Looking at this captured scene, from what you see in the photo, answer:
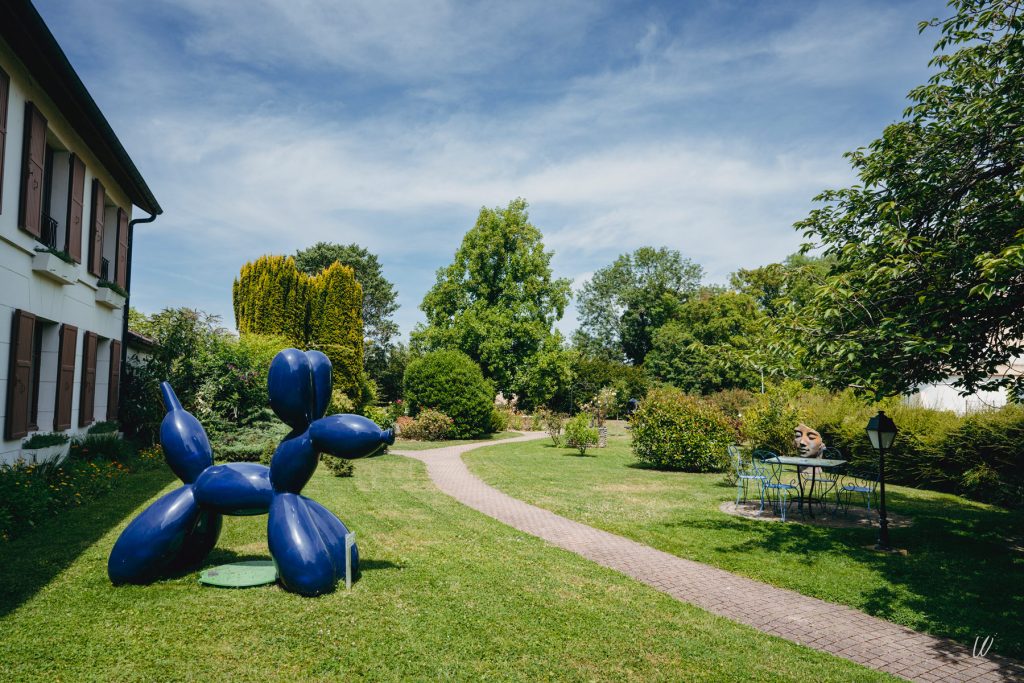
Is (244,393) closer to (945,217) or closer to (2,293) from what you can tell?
(2,293)

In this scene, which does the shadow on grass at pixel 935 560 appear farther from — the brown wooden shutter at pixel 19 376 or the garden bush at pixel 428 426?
the garden bush at pixel 428 426

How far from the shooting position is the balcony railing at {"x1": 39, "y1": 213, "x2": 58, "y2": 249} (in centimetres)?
1027

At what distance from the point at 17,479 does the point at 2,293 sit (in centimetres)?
253

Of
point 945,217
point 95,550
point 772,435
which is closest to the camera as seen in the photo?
point 95,550

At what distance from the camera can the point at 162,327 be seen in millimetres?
15508

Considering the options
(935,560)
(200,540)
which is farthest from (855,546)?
Answer: (200,540)

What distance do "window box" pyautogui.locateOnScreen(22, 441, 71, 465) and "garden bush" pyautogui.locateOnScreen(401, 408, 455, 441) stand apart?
41.7ft

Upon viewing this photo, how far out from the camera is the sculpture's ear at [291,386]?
5.67m

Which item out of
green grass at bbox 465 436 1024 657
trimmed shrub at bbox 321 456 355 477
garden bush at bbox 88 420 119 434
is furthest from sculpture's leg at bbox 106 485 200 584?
garden bush at bbox 88 420 119 434

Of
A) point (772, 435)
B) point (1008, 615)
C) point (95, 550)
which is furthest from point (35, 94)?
point (772, 435)

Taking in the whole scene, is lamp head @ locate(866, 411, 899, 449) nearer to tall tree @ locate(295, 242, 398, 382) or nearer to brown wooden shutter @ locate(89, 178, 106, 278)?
brown wooden shutter @ locate(89, 178, 106, 278)

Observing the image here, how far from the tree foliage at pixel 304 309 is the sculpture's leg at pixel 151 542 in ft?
55.8

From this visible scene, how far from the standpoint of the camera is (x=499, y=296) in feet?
107

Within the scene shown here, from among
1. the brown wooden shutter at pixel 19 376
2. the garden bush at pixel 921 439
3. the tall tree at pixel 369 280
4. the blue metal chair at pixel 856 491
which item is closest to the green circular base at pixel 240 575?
the brown wooden shutter at pixel 19 376
